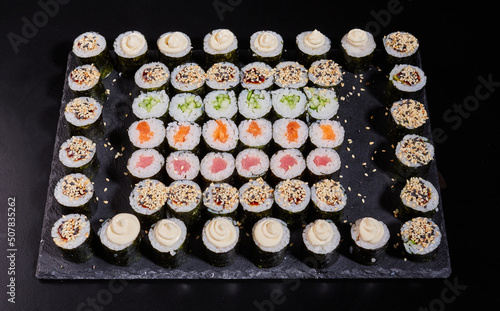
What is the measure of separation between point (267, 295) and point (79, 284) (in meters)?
1.26

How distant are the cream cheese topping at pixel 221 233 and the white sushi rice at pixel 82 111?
1.24m

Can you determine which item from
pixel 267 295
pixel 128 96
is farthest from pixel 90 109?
pixel 267 295

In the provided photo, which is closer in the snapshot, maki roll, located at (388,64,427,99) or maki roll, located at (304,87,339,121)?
maki roll, located at (304,87,339,121)

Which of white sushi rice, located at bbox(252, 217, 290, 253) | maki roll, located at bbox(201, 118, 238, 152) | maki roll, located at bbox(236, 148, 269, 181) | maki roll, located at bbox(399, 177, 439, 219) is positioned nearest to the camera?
white sushi rice, located at bbox(252, 217, 290, 253)

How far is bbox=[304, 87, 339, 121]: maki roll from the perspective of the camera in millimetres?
6309

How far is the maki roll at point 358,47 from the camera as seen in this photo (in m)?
6.60

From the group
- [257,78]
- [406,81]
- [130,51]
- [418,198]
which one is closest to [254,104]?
[257,78]

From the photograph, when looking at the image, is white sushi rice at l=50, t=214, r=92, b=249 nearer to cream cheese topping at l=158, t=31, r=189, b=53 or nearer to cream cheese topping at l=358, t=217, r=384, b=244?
cream cheese topping at l=158, t=31, r=189, b=53

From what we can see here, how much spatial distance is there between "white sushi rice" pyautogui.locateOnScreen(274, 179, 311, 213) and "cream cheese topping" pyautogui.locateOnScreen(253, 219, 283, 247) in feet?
0.65

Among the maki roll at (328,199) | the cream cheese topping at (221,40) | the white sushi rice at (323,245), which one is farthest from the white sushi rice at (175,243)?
the cream cheese topping at (221,40)

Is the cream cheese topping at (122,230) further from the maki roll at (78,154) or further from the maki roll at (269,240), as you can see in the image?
the maki roll at (269,240)

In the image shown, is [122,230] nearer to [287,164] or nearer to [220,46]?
[287,164]

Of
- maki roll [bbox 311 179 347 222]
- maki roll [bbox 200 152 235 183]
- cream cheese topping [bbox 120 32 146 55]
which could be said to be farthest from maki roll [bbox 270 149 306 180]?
cream cheese topping [bbox 120 32 146 55]

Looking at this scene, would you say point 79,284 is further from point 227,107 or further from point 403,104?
point 403,104
